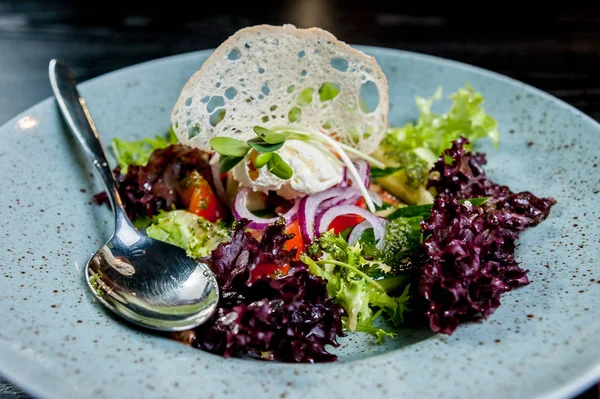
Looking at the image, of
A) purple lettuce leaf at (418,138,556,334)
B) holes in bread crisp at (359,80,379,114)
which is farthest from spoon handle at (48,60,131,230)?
holes in bread crisp at (359,80,379,114)

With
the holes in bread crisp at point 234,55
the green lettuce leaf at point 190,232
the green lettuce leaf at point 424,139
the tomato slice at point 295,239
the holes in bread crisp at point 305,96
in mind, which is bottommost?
the green lettuce leaf at point 190,232

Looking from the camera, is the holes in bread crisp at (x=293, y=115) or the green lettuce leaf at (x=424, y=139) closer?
the holes in bread crisp at (x=293, y=115)

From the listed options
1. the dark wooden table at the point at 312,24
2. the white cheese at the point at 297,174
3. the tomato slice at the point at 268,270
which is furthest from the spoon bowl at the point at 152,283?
the dark wooden table at the point at 312,24

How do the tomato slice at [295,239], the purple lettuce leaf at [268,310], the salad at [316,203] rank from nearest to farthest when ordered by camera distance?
the purple lettuce leaf at [268,310] < the salad at [316,203] < the tomato slice at [295,239]

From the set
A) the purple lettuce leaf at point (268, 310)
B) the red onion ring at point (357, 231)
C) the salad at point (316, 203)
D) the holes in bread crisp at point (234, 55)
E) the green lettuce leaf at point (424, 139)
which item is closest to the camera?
the purple lettuce leaf at point (268, 310)

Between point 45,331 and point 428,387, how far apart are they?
4.78 feet

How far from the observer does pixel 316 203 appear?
3.26 metres

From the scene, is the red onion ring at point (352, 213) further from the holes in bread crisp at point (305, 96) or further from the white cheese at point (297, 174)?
the holes in bread crisp at point (305, 96)

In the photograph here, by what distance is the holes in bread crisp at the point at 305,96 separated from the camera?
3.51 m

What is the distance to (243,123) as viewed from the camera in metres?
3.49

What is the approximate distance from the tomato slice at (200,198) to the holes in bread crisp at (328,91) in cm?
87

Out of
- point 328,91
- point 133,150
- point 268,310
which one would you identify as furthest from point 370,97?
point 268,310

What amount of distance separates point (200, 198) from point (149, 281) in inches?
32.2

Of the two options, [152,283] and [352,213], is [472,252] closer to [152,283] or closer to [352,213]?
[352,213]
